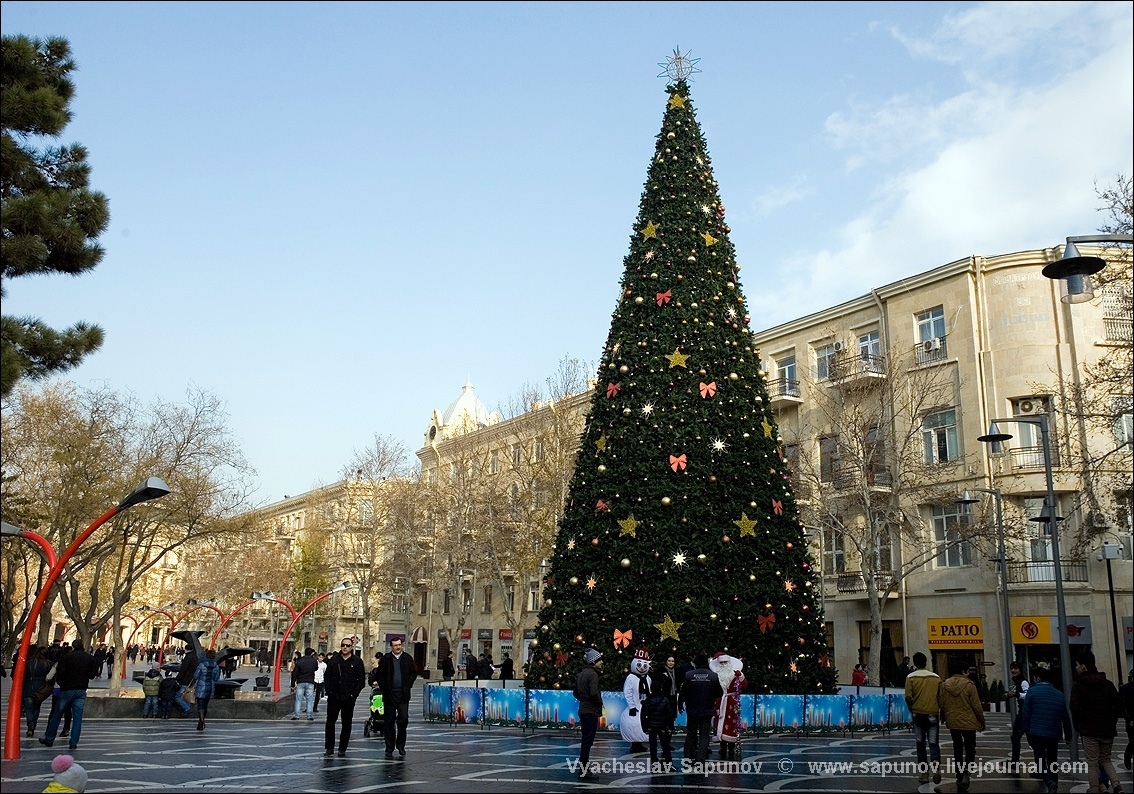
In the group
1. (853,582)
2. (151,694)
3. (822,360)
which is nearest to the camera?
(151,694)

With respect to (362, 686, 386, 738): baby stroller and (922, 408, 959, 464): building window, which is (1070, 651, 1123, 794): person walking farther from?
(922, 408, 959, 464): building window

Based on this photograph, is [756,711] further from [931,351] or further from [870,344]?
[870,344]

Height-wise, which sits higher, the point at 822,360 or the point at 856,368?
the point at 822,360

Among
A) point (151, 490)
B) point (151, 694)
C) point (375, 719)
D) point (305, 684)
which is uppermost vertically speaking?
point (151, 490)

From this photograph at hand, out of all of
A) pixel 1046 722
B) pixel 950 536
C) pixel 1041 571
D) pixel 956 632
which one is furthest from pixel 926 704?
pixel 956 632

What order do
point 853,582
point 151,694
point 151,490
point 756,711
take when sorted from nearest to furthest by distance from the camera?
point 151,490 < point 756,711 < point 151,694 < point 853,582

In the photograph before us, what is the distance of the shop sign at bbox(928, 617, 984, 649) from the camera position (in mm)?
33656

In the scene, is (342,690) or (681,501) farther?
(681,501)

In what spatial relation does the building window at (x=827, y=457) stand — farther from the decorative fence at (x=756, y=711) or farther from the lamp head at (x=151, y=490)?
the lamp head at (x=151, y=490)

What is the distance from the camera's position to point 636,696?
559 inches

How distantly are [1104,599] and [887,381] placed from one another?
10.0 meters

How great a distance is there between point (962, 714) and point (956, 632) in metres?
24.8

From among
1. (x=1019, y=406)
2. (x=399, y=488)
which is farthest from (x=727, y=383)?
(x=399, y=488)

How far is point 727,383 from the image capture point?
18922 millimetres
